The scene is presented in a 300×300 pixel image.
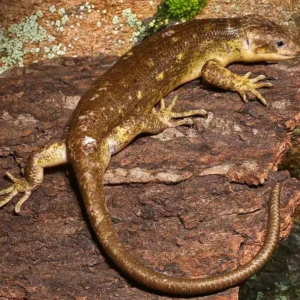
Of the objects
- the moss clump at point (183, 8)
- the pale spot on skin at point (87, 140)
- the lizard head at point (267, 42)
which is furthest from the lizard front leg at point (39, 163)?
the lizard head at point (267, 42)

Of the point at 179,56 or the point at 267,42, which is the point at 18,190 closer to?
the point at 179,56

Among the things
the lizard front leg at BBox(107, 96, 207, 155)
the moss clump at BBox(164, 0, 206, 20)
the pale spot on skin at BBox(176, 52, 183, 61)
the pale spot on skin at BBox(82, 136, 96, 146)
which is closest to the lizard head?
the moss clump at BBox(164, 0, 206, 20)

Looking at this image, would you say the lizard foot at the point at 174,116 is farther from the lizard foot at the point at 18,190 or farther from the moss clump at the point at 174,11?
the lizard foot at the point at 18,190

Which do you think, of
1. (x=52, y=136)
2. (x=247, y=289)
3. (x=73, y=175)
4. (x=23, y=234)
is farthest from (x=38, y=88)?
(x=247, y=289)

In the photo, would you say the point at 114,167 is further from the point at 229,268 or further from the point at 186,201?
the point at 229,268

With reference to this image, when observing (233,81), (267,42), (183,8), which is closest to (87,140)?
(233,81)

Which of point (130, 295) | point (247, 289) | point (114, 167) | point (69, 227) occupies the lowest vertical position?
point (247, 289)

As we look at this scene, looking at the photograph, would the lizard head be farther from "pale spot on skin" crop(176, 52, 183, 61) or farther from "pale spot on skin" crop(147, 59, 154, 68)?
"pale spot on skin" crop(147, 59, 154, 68)
